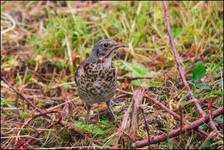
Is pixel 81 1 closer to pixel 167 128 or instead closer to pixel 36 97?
pixel 36 97

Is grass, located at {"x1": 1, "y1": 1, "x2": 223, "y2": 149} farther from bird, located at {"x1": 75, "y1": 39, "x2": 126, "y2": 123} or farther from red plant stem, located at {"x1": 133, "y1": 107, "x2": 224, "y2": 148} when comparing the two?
red plant stem, located at {"x1": 133, "y1": 107, "x2": 224, "y2": 148}

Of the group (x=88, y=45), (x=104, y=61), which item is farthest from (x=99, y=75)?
(x=88, y=45)

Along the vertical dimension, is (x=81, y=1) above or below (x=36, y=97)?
above

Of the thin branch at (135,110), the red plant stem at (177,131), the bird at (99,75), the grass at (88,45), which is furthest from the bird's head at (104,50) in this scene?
the red plant stem at (177,131)

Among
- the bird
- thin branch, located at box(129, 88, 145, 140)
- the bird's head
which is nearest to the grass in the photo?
the bird

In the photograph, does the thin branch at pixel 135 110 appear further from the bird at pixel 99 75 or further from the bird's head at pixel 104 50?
the bird's head at pixel 104 50

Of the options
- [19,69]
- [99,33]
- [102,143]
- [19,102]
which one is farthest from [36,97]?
[102,143]

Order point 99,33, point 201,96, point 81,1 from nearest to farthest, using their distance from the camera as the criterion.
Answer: point 201,96, point 99,33, point 81,1
